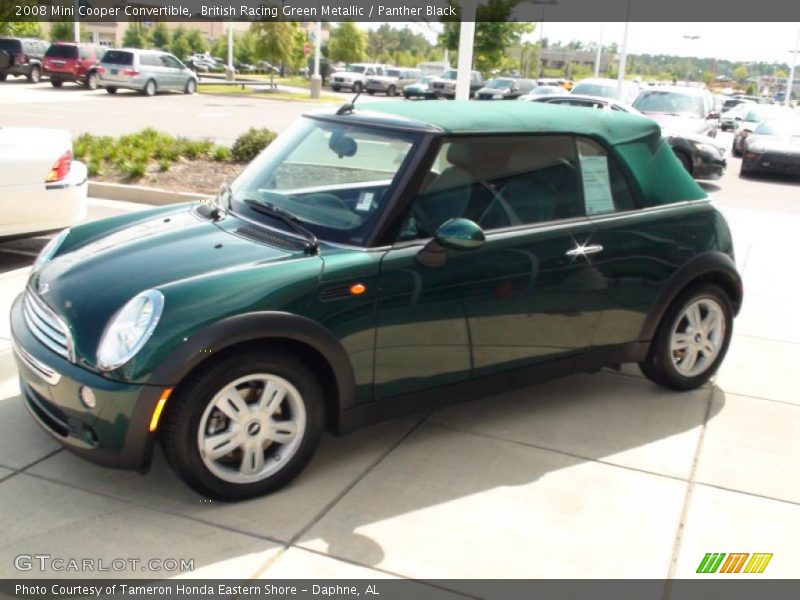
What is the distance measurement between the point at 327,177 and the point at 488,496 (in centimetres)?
178

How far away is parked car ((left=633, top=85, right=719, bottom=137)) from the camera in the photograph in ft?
51.5

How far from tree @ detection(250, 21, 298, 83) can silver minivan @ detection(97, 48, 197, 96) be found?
390 inches

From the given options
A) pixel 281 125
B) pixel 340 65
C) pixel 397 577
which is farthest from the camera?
pixel 340 65

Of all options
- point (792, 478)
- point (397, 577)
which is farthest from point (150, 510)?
Answer: point (792, 478)

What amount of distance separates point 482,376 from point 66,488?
195 cm

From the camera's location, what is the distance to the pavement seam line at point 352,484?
3.50 metres

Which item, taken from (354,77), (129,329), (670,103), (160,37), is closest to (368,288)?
(129,329)

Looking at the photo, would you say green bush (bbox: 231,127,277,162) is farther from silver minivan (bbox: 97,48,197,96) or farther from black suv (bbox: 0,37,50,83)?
black suv (bbox: 0,37,50,83)

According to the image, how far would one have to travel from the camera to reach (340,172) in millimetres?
4371

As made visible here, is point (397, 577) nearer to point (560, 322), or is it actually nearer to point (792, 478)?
point (560, 322)

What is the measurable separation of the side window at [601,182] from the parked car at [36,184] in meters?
4.56

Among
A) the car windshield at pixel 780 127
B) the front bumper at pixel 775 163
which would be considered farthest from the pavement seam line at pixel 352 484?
the car windshield at pixel 780 127
